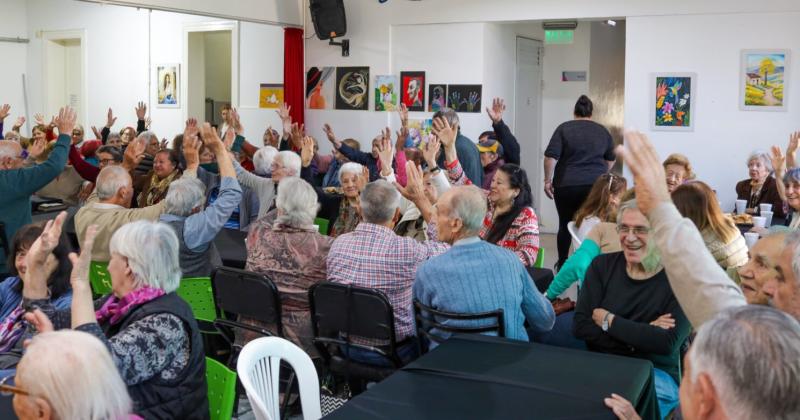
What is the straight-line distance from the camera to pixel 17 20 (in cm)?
1030

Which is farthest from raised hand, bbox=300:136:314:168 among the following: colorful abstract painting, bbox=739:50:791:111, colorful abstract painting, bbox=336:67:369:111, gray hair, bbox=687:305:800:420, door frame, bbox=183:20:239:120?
gray hair, bbox=687:305:800:420

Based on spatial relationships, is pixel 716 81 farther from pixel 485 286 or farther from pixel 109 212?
pixel 109 212

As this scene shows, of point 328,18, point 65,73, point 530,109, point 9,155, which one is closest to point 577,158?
point 530,109

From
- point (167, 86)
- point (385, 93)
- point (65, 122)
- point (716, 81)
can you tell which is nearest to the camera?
point (65, 122)

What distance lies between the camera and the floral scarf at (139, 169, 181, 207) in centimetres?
649

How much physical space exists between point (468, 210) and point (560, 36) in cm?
685

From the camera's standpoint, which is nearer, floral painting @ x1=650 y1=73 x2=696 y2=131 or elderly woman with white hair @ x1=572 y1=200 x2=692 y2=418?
elderly woman with white hair @ x1=572 y1=200 x2=692 y2=418

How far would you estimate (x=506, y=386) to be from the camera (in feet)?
8.25

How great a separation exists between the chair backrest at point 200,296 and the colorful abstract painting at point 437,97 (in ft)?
20.5

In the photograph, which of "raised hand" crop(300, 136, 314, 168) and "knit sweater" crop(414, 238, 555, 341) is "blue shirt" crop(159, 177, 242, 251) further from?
"raised hand" crop(300, 136, 314, 168)

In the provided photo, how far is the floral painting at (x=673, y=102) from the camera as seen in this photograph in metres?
8.83

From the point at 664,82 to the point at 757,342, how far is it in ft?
25.9

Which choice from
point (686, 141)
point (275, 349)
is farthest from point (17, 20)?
point (275, 349)

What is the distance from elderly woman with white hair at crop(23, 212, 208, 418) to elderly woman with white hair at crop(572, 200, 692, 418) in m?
1.51
